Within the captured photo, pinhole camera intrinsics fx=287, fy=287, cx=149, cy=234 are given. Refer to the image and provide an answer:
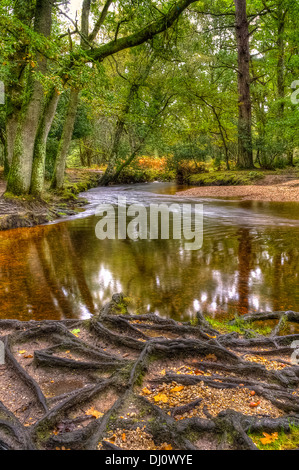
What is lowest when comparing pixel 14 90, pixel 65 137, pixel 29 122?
pixel 29 122

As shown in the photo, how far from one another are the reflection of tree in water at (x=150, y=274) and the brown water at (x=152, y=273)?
0.01 metres

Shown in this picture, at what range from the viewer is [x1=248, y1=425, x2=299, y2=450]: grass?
1.66 metres

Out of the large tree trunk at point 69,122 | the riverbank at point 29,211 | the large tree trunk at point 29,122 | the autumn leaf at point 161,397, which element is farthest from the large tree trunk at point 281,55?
the autumn leaf at point 161,397

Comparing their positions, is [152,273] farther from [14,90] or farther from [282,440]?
[14,90]

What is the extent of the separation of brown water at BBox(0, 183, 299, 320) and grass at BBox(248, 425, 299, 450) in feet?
6.41

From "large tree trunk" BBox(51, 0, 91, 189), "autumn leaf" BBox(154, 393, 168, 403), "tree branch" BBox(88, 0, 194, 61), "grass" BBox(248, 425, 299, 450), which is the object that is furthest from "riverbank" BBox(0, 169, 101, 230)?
"grass" BBox(248, 425, 299, 450)

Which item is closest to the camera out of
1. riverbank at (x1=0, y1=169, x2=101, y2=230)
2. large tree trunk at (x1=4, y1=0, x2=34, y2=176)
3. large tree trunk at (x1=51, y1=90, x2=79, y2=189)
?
riverbank at (x1=0, y1=169, x2=101, y2=230)

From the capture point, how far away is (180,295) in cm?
429

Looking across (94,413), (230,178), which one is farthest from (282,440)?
(230,178)

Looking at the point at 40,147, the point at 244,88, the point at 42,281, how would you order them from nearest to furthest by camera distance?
the point at 42,281
the point at 40,147
the point at 244,88

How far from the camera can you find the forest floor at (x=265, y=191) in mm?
13242

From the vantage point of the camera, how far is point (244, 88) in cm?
1792

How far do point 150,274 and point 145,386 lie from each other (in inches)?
116

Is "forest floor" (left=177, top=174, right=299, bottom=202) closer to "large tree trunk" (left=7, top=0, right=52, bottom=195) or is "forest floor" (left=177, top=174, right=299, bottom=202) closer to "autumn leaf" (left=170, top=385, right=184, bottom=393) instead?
"large tree trunk" (left=7, top=0, right=52, bottom=195)
